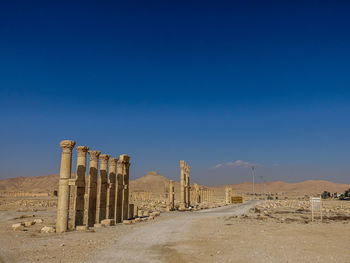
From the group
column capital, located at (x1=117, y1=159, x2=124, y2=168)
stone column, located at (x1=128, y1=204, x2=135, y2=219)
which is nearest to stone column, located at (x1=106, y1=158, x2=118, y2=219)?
column capital, located at (x1=117, y1=159, x2=124, y2=168)

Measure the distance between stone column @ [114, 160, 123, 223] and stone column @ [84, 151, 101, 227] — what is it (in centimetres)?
347

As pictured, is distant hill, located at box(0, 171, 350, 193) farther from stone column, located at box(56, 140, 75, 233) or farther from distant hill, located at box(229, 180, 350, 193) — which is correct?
stone column, located at box(56, 140, 75, 233)

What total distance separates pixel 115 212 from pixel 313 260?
15.5 m

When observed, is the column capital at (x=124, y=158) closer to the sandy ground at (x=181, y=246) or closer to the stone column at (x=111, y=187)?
the stone column at (x=111, y=187)

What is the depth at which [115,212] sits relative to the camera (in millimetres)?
22406

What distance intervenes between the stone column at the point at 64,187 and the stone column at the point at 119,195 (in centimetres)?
639

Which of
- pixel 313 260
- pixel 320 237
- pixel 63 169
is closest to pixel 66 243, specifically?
pixel 63 169

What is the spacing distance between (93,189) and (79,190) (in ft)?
5.81

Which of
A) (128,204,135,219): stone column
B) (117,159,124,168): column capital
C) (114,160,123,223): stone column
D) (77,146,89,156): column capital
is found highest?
(77,146,89,156): column capital

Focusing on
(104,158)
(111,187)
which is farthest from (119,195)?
(104,158)

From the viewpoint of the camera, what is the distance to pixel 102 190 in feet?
68.4

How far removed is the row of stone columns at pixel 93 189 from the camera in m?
16.6

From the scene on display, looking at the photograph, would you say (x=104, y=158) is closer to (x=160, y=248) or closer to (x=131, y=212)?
(x=131, y=212)

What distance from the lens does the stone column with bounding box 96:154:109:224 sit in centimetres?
2043
